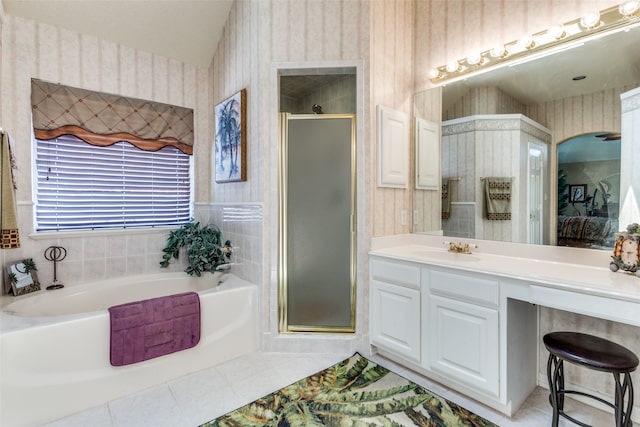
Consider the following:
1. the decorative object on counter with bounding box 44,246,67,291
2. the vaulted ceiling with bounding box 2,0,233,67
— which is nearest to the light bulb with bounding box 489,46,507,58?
the vaulted ceiling with bounding box 2,0,233,67

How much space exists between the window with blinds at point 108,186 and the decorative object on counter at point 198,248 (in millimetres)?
269

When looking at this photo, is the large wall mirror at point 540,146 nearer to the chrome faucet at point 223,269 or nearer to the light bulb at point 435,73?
the light bulb at point 435,73

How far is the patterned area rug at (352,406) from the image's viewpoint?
1716mm

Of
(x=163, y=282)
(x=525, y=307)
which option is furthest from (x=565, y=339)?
(x=163, y=282)

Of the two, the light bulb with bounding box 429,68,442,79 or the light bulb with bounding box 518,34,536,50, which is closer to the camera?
the light bulb with bounding box 518,34,536,50

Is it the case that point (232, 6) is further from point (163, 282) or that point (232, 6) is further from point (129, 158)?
point (163, 282)

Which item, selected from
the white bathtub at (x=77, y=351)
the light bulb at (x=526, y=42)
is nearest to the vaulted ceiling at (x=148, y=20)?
the white bathtub at (x=77, y=351)

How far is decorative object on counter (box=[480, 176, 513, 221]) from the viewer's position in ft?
7.02

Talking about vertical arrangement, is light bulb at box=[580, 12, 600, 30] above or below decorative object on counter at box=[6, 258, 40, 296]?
Result: above

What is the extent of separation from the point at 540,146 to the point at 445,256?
0.92 metres

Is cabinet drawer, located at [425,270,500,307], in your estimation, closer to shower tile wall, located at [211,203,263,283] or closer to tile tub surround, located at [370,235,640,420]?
tile tub surround, located at [370,235,640,420]

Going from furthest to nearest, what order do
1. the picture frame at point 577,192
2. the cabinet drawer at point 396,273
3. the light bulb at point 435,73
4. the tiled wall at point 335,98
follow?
the tiled wall at point 335,98 → the light bulb at point 435,73 → the cabinet drawer at point 396,273 → the picture frame at point 577,192

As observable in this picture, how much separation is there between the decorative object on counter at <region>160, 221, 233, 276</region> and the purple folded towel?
28.8 inches

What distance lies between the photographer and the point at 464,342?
1.85m
